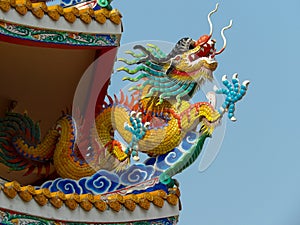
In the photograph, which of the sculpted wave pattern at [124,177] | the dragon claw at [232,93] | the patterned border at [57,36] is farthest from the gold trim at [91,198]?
the patterned border at [57,36]

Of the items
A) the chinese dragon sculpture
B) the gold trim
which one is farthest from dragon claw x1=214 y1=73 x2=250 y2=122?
the gold trim

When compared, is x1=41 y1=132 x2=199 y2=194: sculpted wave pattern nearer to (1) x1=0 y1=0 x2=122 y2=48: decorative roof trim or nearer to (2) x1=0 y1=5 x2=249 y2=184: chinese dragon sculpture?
(2) x1=0 y1=5 x2=249 y2=184: chinese dragon sculpture

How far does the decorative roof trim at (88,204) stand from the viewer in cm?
1416

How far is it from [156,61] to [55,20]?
132 centimetres

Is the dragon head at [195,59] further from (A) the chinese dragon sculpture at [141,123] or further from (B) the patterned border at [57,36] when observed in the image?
(B) the patterned border at [57,36]

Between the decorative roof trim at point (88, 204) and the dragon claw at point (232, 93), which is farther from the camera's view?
the dragon claw at point (232, 93)

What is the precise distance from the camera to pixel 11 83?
16.4m

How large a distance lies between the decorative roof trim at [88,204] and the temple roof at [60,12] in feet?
5.96

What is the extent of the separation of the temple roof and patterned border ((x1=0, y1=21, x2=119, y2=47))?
0.52ft

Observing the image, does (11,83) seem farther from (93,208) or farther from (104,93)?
(93,208)

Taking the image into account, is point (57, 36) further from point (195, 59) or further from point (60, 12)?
point (195, 59)

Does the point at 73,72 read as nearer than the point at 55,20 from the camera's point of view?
No

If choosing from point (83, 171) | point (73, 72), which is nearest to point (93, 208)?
point (83, 171)

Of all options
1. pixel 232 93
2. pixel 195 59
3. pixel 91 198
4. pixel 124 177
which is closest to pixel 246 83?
pixel 232 93
